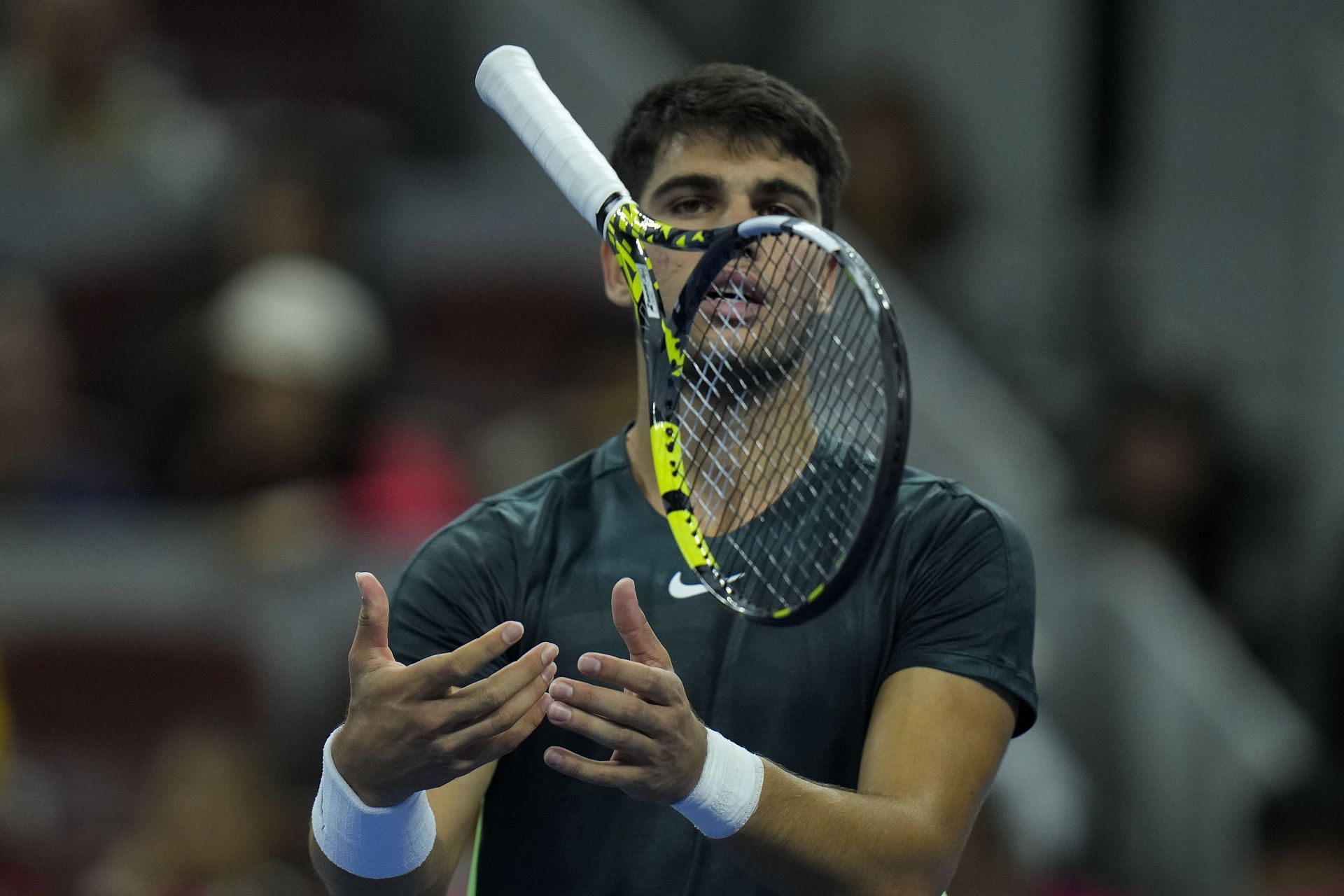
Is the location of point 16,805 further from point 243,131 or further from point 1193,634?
point 1193,634

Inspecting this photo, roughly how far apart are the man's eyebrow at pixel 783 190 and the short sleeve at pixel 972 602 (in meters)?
0.59

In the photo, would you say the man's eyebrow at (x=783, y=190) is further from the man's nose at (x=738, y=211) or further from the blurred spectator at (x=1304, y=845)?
the blurred spectator at (x=1304, y=845)

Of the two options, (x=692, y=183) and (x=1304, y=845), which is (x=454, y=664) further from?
(x=1304, y=845)

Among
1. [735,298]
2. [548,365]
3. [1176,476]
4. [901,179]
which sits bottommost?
[735,298]

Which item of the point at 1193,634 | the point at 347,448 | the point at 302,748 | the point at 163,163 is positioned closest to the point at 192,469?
the point at 347,448

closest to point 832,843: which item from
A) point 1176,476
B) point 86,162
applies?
point 1176,476

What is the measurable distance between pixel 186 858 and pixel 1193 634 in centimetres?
373

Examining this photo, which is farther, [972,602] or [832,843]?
[972,602]

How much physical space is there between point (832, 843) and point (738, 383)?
2.72 ft

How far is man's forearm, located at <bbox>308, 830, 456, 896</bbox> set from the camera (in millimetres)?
3156

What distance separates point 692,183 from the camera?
141 inches

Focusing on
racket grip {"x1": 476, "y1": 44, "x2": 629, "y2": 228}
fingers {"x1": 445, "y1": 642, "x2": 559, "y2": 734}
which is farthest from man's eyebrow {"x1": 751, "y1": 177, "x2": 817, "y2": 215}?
fingers {"x1": 445, "y1": 642, "x2": 559, "y2": 734}

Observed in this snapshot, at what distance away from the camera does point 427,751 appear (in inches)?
112

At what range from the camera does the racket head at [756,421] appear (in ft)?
10.1
